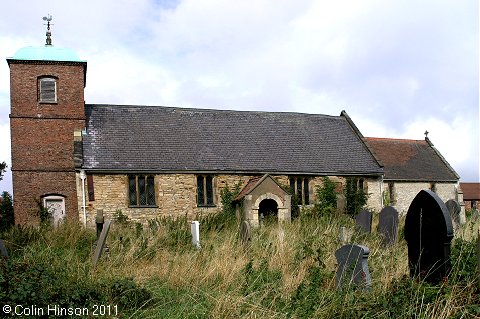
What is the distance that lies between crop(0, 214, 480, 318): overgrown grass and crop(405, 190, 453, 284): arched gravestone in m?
0.23

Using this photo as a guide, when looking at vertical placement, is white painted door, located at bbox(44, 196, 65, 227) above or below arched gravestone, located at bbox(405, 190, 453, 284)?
below

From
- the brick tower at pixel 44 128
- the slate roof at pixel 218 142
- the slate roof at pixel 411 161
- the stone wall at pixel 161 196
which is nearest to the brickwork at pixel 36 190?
the brick tower at pixel 44 128

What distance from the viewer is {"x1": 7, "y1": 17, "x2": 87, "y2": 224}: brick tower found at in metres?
24.1

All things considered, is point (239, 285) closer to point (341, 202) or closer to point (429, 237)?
point (429, 237)

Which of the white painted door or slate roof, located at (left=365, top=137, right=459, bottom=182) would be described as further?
slate roof, located at (left=365, top=137, right=459, bottom=182)

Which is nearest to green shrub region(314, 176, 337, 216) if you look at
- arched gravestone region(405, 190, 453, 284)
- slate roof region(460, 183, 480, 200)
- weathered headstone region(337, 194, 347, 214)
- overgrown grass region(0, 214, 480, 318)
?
weathered headstone region(337, 194, 347, 214)

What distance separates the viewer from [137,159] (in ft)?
80.4

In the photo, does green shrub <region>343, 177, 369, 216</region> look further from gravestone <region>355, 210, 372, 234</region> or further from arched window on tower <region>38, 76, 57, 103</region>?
arched window on tower <region>38, 76, 57, 103</region>

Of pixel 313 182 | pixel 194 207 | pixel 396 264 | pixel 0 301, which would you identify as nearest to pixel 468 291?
pixel 396 264

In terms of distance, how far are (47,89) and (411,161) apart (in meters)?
23.8

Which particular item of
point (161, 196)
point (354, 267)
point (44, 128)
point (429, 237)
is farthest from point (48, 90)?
point (429, 237)

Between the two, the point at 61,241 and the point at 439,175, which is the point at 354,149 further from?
the point at 61,241

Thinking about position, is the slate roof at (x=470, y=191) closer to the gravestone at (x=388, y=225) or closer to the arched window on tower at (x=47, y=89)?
the arched window on tower at (x=47, y=89)

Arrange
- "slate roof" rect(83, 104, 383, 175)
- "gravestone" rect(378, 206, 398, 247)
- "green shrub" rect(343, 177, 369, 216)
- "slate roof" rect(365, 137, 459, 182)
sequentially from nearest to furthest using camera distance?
1. "gravestone" rect(378, 206, 398, 247)
2. "slate roof" rect(83, 104, 383, 175)
3. "green shrub" rect(343, 177, 369, 216)
4. "slate roof" rect(365, 137, 459, 182)
